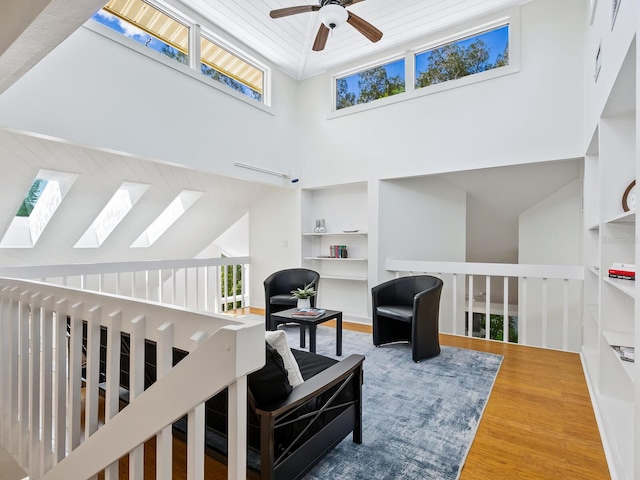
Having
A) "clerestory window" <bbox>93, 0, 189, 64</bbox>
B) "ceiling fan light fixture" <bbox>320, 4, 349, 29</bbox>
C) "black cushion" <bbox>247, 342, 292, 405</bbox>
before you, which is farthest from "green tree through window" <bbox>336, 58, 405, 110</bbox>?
"black cushion" <bbox>247, 342, 292, 405</bbox>

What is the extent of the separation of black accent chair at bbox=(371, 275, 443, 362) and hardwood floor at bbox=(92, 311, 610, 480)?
70cm

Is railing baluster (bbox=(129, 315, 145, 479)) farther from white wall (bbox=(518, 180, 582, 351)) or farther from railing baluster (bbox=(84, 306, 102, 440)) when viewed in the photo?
white wall (bbox=(518, 180, 582, 351))

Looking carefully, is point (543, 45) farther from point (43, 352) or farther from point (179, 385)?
point (43, 352)

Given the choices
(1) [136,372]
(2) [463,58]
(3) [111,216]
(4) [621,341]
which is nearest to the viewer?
(1) [136,372]

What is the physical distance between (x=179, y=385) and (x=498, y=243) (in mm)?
6604

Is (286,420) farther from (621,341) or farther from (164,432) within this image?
(621,341)

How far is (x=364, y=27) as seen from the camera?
3.21 meters

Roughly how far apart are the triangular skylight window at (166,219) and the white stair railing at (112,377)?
3.34 metres

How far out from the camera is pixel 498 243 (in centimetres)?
634

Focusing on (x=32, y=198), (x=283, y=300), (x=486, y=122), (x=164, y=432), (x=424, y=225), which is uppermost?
(x=486, y=122)

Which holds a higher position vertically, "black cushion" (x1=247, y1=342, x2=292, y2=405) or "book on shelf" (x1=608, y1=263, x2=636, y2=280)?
"book on shelf" (x1=608, y1=263, x2=636, y2=280)

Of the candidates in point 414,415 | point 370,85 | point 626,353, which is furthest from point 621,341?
point 370,85

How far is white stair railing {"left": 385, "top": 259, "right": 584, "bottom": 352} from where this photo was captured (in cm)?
360

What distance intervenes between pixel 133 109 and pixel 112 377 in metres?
3.13
